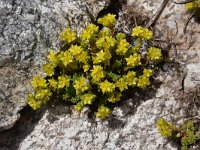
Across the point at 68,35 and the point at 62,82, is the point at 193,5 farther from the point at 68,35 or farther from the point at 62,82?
the point at 62,82

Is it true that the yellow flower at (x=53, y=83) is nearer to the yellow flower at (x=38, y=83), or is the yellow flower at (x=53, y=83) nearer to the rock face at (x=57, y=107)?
the yellow flower at (x=38, y=83)

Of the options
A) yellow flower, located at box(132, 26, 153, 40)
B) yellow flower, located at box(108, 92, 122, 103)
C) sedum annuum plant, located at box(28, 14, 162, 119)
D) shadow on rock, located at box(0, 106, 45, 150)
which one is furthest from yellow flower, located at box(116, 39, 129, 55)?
shadow on rock, located at box(0, 106, 45, 150)

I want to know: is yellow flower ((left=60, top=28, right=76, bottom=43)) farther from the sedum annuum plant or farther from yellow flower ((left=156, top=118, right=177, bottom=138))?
yellow flower ((left=156, top=118, right=177, bottom=138))

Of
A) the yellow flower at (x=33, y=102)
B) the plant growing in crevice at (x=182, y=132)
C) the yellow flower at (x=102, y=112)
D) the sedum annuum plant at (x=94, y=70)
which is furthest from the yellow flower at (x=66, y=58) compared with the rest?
the plant growing in crevice at (x=182, y=132)

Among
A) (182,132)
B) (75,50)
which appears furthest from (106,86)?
(182,132)

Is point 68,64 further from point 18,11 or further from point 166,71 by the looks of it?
point 166,71

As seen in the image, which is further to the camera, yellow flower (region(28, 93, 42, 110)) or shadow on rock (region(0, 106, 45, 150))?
shadow on rock (region(0, 106, 45, 150))

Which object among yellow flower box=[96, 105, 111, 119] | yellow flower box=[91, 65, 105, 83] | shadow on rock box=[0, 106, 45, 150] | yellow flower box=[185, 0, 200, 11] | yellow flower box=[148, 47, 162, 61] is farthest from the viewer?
yellow flower box=[185, 0, 200, 11]

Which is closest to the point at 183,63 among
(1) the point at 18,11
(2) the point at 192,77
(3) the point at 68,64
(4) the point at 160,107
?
(2) the point at 192,77
